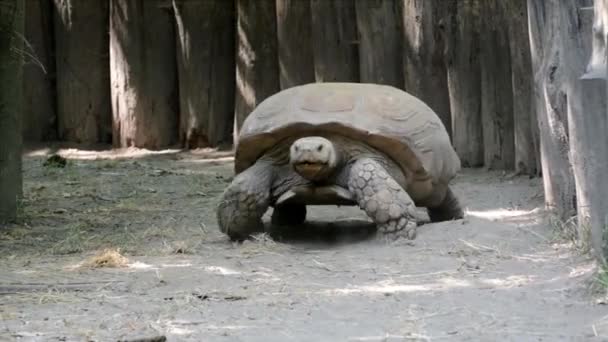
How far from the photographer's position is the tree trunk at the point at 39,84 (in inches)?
490

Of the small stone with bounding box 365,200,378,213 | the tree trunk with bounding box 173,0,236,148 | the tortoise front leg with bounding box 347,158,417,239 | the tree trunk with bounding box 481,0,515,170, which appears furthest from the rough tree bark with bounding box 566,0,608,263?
the tree trunk with bounding box 173,0,236,148

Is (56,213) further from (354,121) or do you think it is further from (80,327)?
(80,327)

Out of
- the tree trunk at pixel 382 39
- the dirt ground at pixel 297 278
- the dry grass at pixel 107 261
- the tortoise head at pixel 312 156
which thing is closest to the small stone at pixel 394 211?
the dirt ground at pixel 297 278

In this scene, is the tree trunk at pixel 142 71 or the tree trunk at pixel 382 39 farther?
the tree trunk at pixel 142 71

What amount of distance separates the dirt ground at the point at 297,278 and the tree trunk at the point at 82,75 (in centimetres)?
388

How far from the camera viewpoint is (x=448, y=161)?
7.01 meters

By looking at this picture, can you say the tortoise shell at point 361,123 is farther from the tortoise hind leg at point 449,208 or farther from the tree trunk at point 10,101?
the tree trunk at point 10,101

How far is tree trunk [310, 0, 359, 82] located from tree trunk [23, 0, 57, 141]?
11.4ft

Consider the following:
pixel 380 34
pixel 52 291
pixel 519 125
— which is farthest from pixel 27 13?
pixel 52 291

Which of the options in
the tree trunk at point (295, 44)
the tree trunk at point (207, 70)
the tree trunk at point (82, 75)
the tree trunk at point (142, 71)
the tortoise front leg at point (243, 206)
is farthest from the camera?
the tree trunk at point (82, 75)

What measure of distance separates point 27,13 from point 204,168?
3.22 meters

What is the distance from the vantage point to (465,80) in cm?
966

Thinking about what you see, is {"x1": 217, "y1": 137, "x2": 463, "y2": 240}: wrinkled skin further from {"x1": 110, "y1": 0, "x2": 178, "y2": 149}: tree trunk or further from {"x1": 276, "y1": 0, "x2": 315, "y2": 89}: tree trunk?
{"x1": 110, "y1": 0, "x2": 178, "y2": 149}: tree trunk

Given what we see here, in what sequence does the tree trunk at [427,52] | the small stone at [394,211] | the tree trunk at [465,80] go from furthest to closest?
the tree trunk at [427,52]
the tree trunk at [465,80]
the small stone at [394,211]
